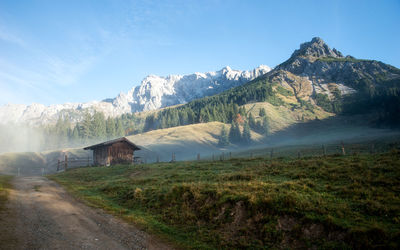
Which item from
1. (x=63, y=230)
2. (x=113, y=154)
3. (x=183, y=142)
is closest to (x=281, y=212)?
(x=63, y=230)

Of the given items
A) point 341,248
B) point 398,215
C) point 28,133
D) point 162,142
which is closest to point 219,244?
point 341,248

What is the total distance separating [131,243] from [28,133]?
565ft

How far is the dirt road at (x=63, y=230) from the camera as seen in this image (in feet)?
26.5

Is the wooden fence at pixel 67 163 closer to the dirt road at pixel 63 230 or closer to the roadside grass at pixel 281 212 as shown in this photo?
the roadside grass at pixel 281 212

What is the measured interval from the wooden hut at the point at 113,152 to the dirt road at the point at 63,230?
34879mm

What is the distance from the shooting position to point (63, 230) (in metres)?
9.39

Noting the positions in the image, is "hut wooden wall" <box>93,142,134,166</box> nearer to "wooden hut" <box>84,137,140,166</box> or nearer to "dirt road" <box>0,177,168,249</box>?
"wooden hut" <box>84,137,140,166</box>

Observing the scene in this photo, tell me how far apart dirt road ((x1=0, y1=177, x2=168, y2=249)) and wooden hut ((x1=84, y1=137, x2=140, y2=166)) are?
1373 inches

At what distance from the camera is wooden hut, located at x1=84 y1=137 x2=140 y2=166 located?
47.1 m

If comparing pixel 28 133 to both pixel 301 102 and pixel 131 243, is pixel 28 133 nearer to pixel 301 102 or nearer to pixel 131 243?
pixel 131 243

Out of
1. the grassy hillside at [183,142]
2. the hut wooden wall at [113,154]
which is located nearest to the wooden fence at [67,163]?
the hut wooden wall at [113,154]

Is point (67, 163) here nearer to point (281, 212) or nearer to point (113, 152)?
point (113, 152)

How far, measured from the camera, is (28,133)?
141750mm

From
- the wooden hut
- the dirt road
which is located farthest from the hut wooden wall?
the dirt road
